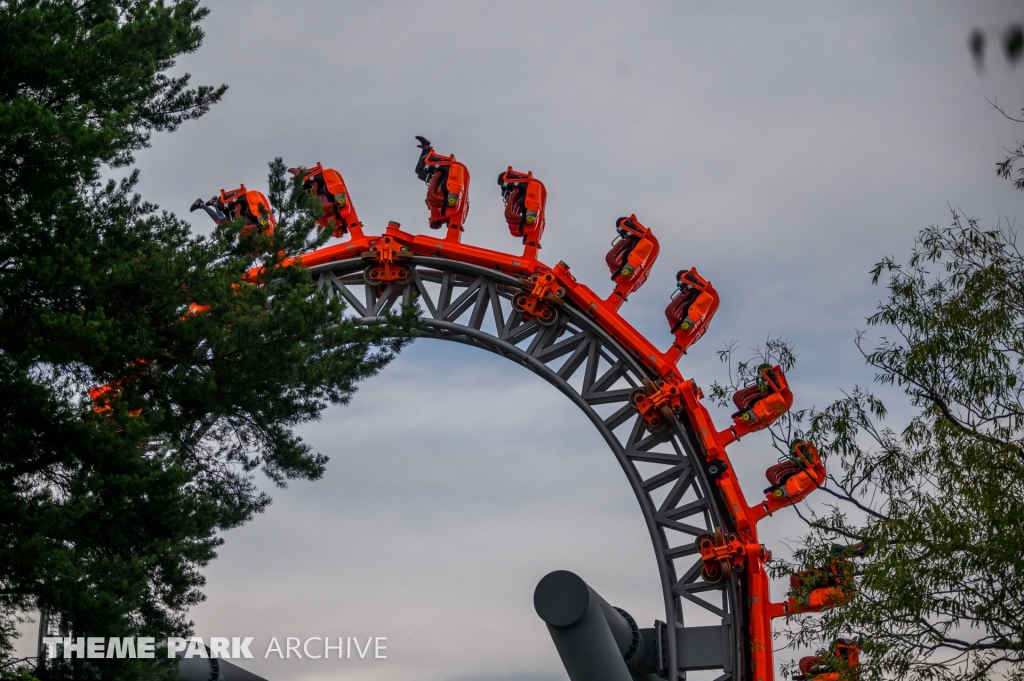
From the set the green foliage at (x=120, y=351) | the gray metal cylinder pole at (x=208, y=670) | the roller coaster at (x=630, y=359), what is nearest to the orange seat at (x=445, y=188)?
the roller coaster at (x=630, y=359)

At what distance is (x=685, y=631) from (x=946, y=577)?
25.5ft

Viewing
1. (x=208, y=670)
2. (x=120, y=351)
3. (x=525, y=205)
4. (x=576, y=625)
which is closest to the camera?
(x=120, y=351)

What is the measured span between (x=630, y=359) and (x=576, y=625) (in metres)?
5.54

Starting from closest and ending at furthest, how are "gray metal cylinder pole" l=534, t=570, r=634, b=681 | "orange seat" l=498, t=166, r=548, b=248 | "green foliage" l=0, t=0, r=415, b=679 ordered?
"green foliage" l=0, t=0, r=415, b=679 < "gray metal cylinder pole" l=534, t=570, r=634, b=681 < "orange seat" l=498, t=166, r=548, b=248

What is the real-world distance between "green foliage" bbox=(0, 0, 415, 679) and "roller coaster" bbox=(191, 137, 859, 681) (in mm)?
2788

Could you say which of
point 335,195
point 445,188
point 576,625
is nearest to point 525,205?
point 445,188

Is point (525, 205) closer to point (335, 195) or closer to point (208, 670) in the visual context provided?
point (335, 195)

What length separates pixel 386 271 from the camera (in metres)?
17.6

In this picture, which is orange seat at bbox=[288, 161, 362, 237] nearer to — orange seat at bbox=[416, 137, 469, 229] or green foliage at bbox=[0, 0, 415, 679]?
orange seat at bbox=[416, 137, 469, 229]

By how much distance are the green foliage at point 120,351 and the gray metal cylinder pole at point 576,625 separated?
297cm

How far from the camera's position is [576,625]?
11.9 metres

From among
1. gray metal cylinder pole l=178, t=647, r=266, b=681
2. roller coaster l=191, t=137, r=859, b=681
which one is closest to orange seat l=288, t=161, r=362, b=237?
roller coaster l=191, t=137, r=859, b=681

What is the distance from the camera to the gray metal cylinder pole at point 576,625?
11883 millimetres

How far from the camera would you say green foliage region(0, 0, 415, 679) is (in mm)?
10203
